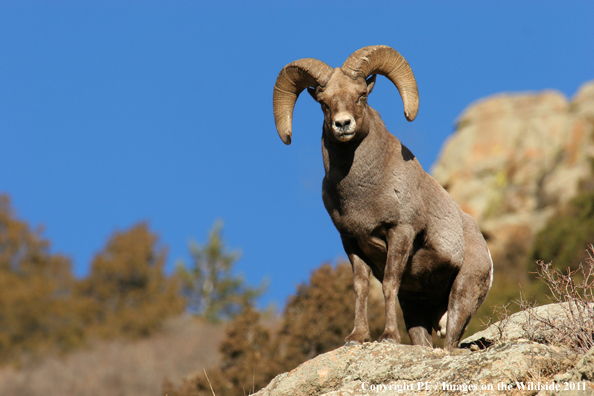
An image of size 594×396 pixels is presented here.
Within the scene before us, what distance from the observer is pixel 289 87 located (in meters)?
6.98

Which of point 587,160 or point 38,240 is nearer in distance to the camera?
point 587,160

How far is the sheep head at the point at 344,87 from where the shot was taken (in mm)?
6207

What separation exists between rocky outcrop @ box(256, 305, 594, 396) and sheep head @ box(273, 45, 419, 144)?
1967 mm

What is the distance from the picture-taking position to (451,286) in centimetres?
717

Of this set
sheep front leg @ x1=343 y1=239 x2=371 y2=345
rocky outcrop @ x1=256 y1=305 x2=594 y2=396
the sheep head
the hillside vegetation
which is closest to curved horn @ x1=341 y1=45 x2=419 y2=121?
the sheep head

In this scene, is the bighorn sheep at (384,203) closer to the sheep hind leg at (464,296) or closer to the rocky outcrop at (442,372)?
the sheep hind leg at (464,296)

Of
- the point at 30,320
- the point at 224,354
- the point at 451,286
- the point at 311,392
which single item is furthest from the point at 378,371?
the point at 30,320

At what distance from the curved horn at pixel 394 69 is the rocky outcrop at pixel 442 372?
242 cm

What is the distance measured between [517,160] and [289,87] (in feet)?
127

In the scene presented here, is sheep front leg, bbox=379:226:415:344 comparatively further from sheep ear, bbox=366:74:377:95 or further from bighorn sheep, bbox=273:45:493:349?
sheep ear, bbox=366:74:377:95

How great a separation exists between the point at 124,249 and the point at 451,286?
33.6 metres

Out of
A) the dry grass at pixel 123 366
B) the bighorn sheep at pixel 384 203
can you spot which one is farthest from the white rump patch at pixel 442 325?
the dry grass at pixel 123 366

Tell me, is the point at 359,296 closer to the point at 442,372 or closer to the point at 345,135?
the point at 442,372

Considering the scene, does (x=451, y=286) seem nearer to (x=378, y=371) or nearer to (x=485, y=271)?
(x=485, y=271)
